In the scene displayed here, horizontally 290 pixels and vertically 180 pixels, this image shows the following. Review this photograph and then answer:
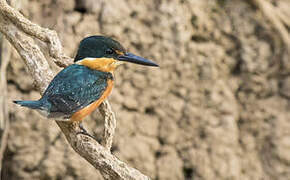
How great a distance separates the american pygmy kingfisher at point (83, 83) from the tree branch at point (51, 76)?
96 mm

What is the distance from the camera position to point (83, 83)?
333cm

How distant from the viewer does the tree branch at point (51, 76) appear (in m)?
2.98

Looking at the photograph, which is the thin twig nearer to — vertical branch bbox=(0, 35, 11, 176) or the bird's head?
the bird's head

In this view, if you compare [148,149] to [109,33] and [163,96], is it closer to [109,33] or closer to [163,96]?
[163,96]

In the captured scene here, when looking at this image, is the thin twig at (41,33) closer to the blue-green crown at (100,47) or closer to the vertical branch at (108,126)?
the blue-green crown at (100,47)

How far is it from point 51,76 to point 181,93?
2.01 metres

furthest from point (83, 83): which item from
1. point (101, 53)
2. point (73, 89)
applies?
point (101, 53)

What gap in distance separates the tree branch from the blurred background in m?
1.44

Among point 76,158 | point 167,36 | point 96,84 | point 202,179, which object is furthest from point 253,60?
point 96,84

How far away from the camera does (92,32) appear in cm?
502

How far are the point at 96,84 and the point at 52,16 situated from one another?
1.78 metres

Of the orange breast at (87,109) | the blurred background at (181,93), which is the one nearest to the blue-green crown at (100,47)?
the orange breast at (87,109)

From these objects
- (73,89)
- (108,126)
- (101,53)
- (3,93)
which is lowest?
(3,93)

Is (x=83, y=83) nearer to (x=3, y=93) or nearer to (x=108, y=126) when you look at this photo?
(x=108, y=126)
